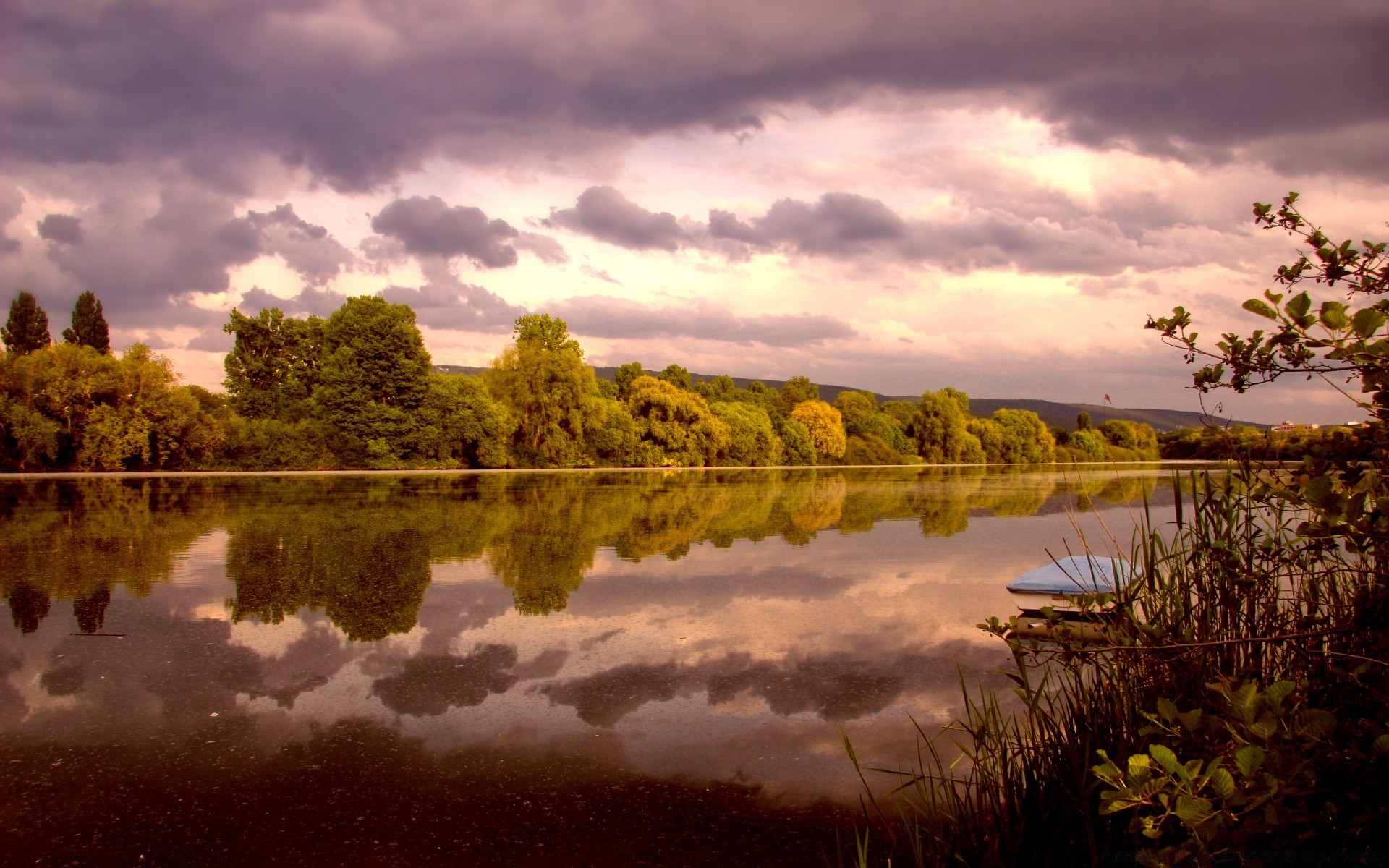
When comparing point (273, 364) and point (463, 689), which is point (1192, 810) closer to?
point (463, 689)

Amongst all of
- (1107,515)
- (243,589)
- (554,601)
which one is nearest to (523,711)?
(554,601)

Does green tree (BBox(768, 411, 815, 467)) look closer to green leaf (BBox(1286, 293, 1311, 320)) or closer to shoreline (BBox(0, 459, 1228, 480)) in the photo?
shoreline (BBox(0, 459, 1228, 480))

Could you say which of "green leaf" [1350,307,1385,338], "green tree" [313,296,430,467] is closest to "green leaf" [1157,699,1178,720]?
"green leaf" [1350,307,1385,338]

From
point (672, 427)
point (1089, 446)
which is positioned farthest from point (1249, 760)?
point (1089, 446)

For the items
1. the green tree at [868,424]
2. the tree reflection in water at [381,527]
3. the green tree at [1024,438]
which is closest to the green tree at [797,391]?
the green tree at [868,424]

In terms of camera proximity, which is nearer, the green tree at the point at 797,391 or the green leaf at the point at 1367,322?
the green leaf at the point at 1367,322

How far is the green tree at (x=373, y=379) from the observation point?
3716 centimetres

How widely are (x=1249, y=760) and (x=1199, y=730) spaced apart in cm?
133

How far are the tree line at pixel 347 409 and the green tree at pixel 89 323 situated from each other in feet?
0.26

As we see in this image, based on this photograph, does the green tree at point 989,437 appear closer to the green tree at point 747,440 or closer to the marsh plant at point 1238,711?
the green tree at point 747,440

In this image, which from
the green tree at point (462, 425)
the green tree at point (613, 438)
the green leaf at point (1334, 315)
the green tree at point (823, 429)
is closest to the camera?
the green leaf at point (1334, 315)

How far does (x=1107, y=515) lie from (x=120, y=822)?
20.0 metres

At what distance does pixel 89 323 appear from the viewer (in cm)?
4672

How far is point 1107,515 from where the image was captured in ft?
64.2
